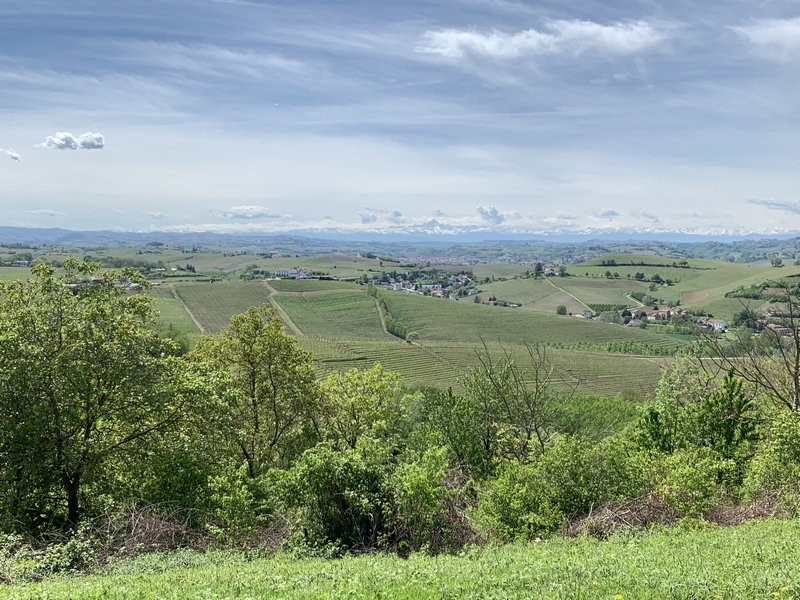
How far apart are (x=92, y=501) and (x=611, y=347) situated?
5058 inches

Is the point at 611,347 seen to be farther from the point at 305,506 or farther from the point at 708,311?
the point at 305,506

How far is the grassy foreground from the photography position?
8172mm

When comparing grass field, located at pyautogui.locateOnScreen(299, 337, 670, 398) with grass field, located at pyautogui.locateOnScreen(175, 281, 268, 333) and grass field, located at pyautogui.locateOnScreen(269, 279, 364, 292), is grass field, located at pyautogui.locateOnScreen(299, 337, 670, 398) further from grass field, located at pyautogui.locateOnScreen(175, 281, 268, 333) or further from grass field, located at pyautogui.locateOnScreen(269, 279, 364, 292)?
grass field, located at pyautogui.locateOnScreen(269, 279, 364, 292)

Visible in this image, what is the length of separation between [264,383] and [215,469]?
187 inches

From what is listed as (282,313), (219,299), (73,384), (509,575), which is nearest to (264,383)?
(73,384)

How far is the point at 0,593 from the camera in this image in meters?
8.68

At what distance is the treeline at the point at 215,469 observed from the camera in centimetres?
1437

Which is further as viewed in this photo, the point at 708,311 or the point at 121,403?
the point at 708,311

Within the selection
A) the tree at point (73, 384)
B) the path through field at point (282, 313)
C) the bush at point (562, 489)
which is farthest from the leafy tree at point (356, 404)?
the path through field at point (282, 313)

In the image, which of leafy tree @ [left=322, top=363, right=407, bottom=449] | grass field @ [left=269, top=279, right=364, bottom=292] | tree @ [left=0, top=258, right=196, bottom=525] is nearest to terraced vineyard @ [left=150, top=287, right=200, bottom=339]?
grass field @ [left=269, top=279, right=364, bottom=292]

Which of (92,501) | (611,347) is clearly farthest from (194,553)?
(611,347)

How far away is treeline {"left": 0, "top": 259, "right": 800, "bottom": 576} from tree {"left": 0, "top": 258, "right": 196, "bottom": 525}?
0.05 metres

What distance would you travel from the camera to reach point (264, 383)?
21859 millimetres

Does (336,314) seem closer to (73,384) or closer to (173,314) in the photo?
(173,314)
